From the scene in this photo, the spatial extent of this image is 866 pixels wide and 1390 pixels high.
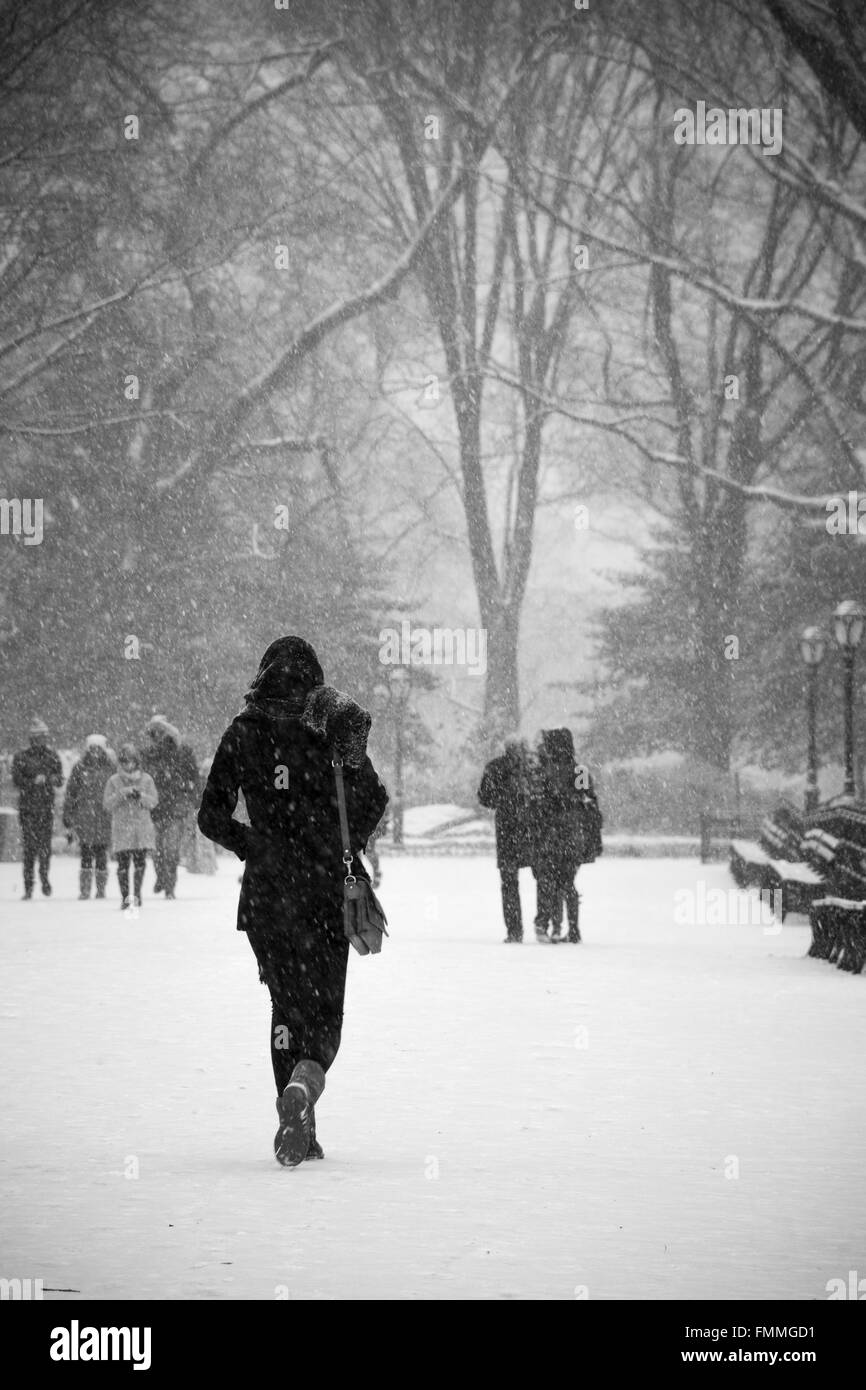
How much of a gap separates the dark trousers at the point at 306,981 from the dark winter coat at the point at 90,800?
14.6m

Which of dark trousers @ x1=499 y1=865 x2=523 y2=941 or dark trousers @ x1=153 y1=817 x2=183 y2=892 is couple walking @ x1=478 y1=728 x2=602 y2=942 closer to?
dark trousers @ x1=499 y1=865 x2=523 y2=941

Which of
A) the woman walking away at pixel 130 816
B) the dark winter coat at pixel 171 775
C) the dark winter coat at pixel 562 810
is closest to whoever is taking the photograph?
the dark winter coat at pixel 562 810

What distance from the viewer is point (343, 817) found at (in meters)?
6.83

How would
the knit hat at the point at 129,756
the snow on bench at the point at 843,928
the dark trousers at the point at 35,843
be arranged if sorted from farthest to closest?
the dark trousers at the point at 35,843
the knit hat at the point at 129,756
the snow on bench at the point at 843,928

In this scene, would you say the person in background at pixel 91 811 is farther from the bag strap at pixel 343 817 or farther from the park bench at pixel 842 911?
the bag strap at pixel 343 817

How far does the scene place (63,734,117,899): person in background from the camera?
21.5m

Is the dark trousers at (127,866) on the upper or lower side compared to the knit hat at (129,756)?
lower

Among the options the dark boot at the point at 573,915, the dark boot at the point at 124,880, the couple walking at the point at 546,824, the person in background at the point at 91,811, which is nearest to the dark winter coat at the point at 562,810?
the couple walking at the point at 546,824

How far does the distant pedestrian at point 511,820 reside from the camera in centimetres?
1633

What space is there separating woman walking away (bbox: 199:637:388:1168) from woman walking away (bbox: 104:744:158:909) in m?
12.4

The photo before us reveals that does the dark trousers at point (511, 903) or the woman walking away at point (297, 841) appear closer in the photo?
the woman walking away at point (297, 841)

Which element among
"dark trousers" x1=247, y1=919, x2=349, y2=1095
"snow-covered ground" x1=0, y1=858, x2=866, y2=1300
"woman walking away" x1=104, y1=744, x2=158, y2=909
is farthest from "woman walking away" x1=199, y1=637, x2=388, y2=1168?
"woman walking away" x1=104, y1=744, x2=158, y2=909

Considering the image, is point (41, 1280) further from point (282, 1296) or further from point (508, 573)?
point (508, 573)
